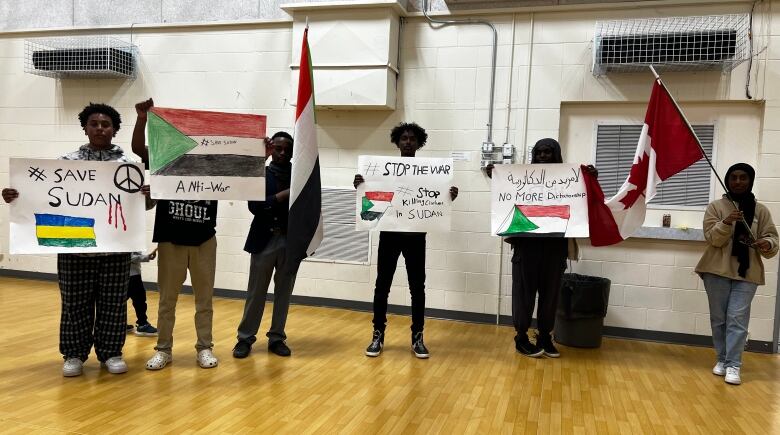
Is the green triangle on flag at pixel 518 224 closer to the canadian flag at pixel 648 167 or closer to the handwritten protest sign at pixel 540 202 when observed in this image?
the handwritten protest sign at pixel 540 202

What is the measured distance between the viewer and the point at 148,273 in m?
5.45

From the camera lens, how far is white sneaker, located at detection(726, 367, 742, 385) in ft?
10.5

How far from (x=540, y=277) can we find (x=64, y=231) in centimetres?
283

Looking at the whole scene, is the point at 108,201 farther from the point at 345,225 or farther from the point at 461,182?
the point at 461,182

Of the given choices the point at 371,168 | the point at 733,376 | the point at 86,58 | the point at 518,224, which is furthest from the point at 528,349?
the point at 86,58

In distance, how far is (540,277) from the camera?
3590 millimetres

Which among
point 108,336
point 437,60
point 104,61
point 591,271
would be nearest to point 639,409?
point 591,271

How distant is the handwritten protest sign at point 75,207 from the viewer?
270 centimetres

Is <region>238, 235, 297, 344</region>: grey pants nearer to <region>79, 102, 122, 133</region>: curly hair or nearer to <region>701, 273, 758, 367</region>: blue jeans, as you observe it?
<region>79, 102, 122, 133</region>: curly hair

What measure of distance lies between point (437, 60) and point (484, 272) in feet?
6.20

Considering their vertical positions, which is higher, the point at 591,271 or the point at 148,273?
the point at 591,271

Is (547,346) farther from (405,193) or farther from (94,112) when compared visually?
(94,112)

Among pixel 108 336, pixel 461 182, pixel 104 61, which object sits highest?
pixel 104 61

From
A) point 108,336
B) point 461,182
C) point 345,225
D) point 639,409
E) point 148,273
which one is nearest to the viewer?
point 639,409
